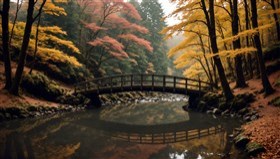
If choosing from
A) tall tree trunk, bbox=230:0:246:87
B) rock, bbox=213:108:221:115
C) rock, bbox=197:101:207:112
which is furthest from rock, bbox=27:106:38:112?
tall tree trunk, bbox=230:0:246:87

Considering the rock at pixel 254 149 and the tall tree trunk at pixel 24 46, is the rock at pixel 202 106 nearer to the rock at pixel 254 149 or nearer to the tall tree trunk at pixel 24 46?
the rock at pixel 254 149

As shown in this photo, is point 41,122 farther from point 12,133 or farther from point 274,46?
point 274,46

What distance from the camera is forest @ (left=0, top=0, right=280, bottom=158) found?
16.8 meters

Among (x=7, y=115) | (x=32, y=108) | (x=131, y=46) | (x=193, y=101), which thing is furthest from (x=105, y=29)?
(x=7, y=115)

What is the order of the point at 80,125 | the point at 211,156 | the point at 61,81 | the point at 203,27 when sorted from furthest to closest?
the point at 61,81 < the point at 203,27 < the point at 80,125 < the point at 211,156

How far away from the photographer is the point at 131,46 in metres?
38.2

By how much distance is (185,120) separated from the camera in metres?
17.8

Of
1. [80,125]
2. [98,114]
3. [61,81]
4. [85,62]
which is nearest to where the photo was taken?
[80,125]

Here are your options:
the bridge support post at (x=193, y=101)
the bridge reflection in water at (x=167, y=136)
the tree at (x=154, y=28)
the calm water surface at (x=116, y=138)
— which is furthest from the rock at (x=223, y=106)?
the tree at (x=154, y=28)

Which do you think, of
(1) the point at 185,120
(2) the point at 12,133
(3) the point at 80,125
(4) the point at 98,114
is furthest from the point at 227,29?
(2) the point at 12,133

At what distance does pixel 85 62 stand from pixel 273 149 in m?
24.0

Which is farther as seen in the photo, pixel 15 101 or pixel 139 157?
pixel 15 101

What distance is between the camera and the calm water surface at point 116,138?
31.6ft

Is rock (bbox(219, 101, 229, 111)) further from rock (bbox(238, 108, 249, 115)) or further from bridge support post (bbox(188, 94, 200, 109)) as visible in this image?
bridge support post (bbox(188, 94, 200, 109))
